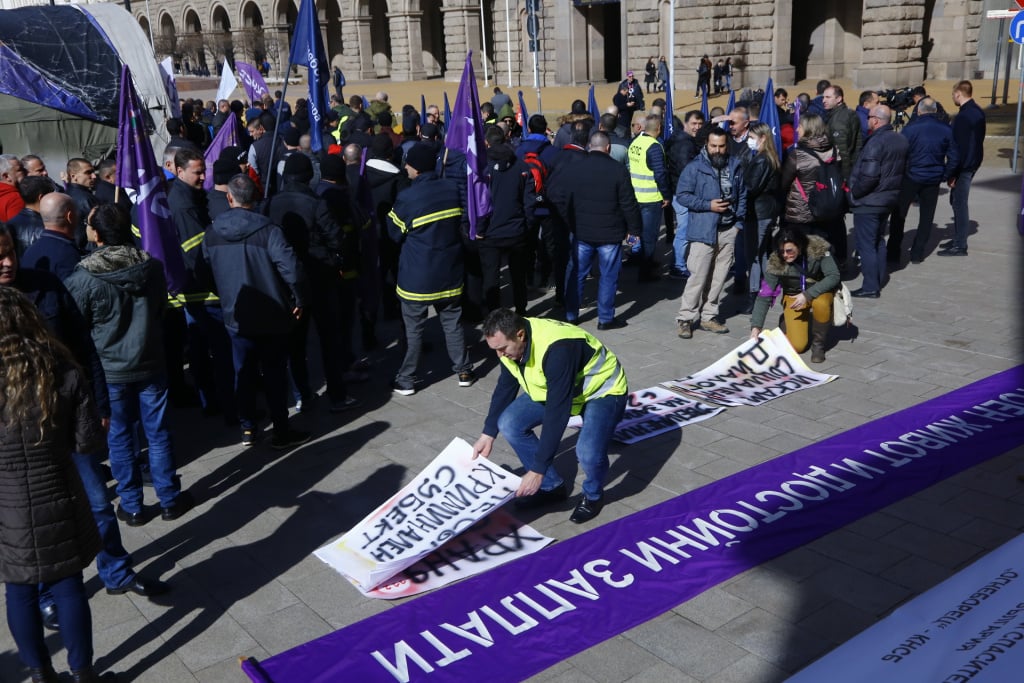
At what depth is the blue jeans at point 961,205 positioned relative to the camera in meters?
11.6

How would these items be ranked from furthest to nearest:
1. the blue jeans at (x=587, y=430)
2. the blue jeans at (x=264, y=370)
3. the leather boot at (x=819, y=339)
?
the leather boot at (x=819, y=339), the blue jeans at (x=264, y=370), the blue jeans at (x=587, y=430)

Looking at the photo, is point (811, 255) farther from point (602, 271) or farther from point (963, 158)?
point (963, 158)

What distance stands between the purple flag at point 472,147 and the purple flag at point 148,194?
100 inches

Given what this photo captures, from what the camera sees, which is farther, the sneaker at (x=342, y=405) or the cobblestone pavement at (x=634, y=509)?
the sneaker at (x=342, y=405)

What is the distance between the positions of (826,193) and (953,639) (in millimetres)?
6846

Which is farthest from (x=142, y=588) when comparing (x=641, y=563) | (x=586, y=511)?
(x=641, y=563)


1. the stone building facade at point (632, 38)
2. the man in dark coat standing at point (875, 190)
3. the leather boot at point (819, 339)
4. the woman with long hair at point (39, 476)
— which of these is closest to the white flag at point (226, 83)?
the man in dark coat standing at point (875, 190)

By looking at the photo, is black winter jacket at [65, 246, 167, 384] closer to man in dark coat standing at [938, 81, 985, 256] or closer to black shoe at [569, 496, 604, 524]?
black shoe at [569, 496, 604, 524]

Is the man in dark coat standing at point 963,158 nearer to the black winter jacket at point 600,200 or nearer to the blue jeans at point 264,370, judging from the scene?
the black winter jacket at point 600,200

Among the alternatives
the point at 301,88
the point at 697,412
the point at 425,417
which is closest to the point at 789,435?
the point at 697,412

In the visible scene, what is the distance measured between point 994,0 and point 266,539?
28742 millimetres

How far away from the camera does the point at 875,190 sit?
1004 centimetres

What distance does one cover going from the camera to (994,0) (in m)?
27.9

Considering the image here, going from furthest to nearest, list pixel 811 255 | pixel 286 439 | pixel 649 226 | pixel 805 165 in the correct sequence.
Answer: pixel 649 226, pixel 805 165, pixel 811 255, pixel 286 439
